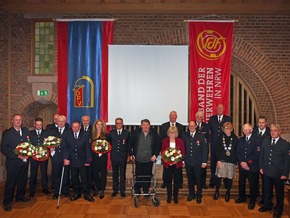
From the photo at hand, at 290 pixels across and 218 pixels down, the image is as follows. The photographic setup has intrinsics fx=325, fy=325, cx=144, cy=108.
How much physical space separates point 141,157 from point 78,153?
1.27 meters

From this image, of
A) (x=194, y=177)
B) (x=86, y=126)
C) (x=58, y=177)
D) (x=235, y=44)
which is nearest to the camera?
(x=194, y=177)

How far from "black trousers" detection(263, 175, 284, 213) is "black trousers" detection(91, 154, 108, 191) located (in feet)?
10.3

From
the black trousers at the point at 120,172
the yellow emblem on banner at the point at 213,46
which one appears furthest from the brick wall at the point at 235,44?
the black trousers at the point at 120,172

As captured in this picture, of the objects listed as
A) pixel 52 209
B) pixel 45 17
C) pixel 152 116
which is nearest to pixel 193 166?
pixel 152 116

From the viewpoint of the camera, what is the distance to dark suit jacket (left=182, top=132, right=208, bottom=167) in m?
6.51

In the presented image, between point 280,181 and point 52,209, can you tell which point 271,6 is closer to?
point 280,181

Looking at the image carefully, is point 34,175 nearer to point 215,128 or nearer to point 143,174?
point 143,174

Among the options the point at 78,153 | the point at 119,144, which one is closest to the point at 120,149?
the point at 119,144

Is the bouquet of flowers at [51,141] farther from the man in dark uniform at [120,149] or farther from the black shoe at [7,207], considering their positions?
the black shoe at [7,207]

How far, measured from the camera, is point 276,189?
19.0 feet

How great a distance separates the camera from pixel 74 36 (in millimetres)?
8578

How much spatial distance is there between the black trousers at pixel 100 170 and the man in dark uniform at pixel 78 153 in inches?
9.8

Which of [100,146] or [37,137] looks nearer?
[100,146]

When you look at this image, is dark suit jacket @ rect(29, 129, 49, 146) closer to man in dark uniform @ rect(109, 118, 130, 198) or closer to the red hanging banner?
man in dark uniform @ rect(109, 118, 130, 198)
